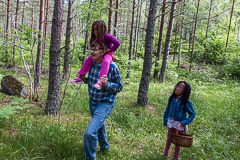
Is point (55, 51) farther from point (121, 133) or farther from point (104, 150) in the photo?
point (104, 150)

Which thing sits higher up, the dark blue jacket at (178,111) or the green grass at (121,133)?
the dark blue jacket at (178,111)

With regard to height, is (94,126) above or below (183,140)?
above

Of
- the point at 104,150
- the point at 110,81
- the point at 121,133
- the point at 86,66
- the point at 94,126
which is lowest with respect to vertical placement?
the point at 121,133

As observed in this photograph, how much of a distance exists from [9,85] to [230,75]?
63.7 ft

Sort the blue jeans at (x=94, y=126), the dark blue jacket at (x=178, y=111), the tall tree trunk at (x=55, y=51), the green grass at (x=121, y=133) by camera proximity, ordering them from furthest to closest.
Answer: the tall tree trunk at (x=55, y=51) → the dark blue jacket at (x=178, y=111) → the green grass at (x=121, y=133) → the blue jeans at (x=94, y=126)

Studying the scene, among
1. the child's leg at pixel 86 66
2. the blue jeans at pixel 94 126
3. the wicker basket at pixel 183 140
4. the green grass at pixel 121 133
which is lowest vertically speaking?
the green grass at pixel 121 133

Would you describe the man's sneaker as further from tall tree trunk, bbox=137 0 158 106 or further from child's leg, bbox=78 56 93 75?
tall tree trunk, bbox=137 0 158 106

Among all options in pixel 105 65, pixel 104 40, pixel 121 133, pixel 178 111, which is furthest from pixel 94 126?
pixel 121 133

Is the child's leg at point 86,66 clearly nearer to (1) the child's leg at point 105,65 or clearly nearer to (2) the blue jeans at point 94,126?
(1) the child's leg at point 105,65

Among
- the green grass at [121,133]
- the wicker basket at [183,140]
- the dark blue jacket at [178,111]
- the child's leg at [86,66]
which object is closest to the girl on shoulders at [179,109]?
the dark blue jacket at [178,111]

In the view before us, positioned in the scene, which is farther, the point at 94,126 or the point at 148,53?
the point at 148,53

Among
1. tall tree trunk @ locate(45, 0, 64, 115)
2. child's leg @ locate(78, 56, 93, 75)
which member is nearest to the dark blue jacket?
child's leg @ locate(78, 56, 93, 75)

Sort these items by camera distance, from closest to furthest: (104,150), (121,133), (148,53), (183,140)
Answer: (183,140), (104,150), (121,133), (148,53)

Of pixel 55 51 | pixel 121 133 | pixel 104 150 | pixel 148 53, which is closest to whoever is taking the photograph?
pixel 104 150
